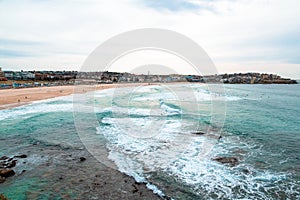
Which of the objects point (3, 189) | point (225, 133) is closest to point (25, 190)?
point (3, 189)

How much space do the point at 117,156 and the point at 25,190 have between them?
387 centimetres

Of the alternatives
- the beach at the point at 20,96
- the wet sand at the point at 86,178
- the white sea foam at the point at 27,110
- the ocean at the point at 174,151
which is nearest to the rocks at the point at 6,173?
the wet sand at the point at 86,178

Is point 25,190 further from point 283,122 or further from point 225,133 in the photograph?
point 283,122

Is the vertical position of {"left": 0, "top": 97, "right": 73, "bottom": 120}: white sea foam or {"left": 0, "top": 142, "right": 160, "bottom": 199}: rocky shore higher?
{"left": 0, "top": 142, "right": 160, "bottom": 199}: rocky shore

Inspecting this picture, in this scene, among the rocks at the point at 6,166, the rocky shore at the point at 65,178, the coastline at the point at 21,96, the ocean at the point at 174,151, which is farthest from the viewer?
the coastline at the point at 21,96

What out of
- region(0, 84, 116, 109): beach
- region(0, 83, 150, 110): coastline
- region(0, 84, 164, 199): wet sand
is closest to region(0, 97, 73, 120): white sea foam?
region(0, 83, 150, 110): coastline

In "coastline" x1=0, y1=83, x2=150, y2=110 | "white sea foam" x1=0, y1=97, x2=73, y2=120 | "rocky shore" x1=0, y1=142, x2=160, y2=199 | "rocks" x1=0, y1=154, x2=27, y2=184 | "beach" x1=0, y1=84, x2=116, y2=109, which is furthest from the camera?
"beach" x1=0, y1=84, x2=116, y2=109

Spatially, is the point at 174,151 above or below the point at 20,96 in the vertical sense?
above

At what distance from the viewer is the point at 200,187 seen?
695 centimetres

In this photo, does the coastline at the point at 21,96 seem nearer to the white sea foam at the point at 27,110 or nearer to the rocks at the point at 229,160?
the white sea foam at the point at 27,110

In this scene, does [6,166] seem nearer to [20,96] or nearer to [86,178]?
[86,178]

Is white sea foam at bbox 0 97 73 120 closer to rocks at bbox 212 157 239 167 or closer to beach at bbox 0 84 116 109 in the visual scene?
beach at bbox 0 84 116 109

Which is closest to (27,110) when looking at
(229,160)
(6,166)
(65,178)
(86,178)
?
(6,166)

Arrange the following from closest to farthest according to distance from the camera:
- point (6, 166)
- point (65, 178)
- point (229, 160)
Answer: point (65, 178) → point (6, 166) → point (229, 160)
